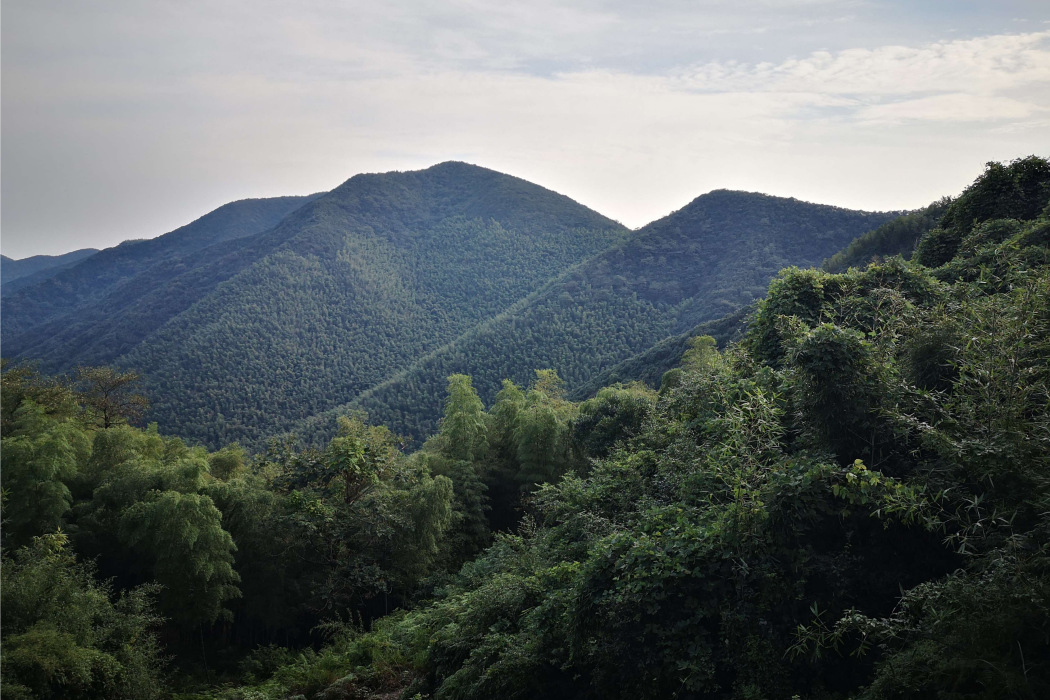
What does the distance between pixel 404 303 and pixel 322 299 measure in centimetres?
1460

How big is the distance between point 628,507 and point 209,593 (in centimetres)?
905

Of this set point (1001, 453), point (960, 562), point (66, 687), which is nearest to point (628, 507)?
point (960, 562)

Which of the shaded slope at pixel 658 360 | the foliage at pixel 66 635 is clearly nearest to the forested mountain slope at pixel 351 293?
the shaded slope at pixel 658 360

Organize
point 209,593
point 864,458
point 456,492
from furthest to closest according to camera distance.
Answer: point 456,492 → point 209,593 → point 864,458

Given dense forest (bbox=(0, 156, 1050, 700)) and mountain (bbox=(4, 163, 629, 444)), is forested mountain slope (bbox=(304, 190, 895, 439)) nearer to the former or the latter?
mountain (bbox=(4, 163, 629, 444))

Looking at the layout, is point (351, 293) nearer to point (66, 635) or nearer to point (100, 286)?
point (66, 635)

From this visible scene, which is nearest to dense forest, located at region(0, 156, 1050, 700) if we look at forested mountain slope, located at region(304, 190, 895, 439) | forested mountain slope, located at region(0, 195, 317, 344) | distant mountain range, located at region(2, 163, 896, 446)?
distant mountain range, located at region(2, 163, 896, 446)

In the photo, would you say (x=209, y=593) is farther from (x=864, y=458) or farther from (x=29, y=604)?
(x=864, y=458)

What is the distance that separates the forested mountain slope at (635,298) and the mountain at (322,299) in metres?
13.4

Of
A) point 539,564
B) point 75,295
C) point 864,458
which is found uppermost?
point 75,295

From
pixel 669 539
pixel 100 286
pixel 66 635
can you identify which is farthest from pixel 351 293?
pixel 100 286

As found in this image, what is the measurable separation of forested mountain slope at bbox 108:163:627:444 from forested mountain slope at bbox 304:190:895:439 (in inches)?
514

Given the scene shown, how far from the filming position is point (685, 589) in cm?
569

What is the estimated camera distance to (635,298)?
8375 cm
